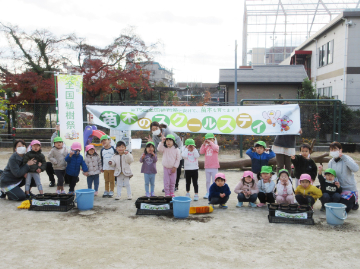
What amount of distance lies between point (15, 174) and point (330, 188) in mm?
6045

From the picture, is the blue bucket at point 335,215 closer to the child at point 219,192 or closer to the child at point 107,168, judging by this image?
the child at point 219,192

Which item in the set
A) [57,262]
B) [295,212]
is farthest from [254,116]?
[57,262]

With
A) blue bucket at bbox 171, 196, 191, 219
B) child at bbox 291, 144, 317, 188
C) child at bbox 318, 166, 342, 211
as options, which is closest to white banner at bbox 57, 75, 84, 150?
blue bucket at bbox 171, 196, 191, 219

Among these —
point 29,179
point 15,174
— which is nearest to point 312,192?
point 29,179

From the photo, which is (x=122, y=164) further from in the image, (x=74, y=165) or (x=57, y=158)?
(x=57, y=158)

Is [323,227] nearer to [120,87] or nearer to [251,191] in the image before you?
[251,191]

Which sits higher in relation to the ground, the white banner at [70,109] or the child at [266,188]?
the white banner at [70,109]

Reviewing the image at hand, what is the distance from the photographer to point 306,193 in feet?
18.5

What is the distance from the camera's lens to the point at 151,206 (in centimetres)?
543

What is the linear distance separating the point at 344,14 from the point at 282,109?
1047 centimetres

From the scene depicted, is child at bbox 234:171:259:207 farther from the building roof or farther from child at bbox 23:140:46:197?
the building roof

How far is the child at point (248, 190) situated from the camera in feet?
19.4

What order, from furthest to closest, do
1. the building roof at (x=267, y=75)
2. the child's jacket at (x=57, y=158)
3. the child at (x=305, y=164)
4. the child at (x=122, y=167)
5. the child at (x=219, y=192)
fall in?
the building roof at (x=267, y=75), the child's jacket at (x=57, y=158), the child at (x=122, y=167), the child at (x=305, y=164), the child at (x=219, y=192)

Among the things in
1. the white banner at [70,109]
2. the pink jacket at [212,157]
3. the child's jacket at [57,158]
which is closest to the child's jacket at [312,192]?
the pink jacket at [212,157]
